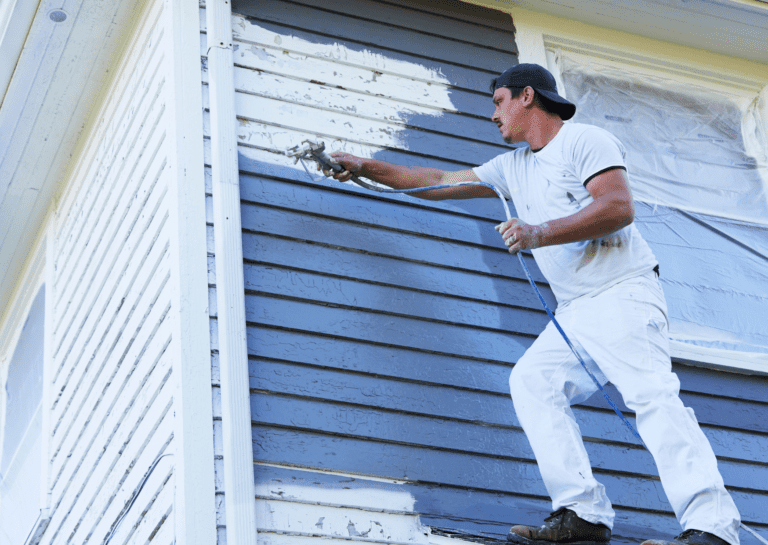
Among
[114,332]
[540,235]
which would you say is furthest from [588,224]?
[114,332]

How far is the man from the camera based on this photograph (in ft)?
9.40

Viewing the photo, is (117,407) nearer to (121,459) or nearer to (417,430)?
(121,459)

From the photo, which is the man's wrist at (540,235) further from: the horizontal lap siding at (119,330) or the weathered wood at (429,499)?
the horizontal lap siding at (119,330)

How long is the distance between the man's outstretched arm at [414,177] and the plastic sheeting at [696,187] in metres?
1.39

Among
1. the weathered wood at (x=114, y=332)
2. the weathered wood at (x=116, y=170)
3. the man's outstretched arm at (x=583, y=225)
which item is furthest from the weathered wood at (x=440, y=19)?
the man's outstretched arm at (x=583, y=225)

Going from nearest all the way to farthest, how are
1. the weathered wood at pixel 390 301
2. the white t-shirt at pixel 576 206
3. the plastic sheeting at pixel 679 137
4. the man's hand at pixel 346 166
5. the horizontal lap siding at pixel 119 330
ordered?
the white t-shirt at pixel 576 206 → the horizontal lap siding at pixel 119 330 → the weathered wood at pixel 390 301 → the man's hand at pixel 346 166 → the plastic sheeting at pixel 679 137

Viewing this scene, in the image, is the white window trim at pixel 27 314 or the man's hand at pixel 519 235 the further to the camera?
the white window trim at pixel 27 314

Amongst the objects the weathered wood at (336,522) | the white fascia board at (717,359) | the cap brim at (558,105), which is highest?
the cap brim at (558,105)

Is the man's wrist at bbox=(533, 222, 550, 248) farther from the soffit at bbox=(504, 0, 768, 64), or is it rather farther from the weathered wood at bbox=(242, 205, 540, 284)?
the soffit at bbox=(504, 0, 768, 64)

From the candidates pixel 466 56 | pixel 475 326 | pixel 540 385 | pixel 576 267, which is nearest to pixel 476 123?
pixel 466 56

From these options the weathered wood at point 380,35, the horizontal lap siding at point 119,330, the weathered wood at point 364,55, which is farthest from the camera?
the weathered wood at point 380,35

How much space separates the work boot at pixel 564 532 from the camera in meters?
→ 2.96

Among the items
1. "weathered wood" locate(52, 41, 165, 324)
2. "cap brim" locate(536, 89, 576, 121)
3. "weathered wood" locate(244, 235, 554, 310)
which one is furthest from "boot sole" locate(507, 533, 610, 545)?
"weathered wood" locate(52, 41, 165, 324)

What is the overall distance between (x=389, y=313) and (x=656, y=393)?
1.22 meters
